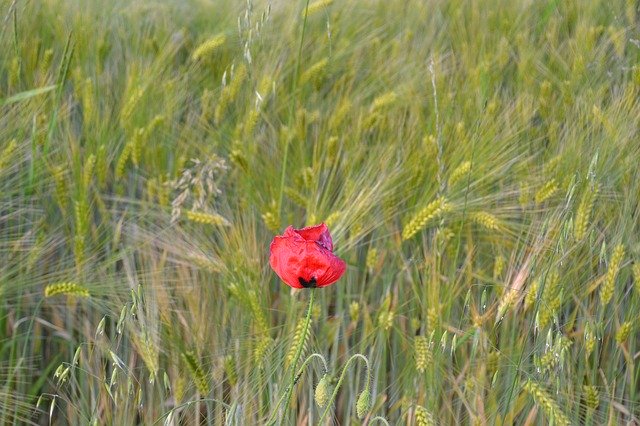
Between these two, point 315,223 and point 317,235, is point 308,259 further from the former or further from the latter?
point 315,223

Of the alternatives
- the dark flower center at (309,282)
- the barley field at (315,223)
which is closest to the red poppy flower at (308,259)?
the dark flower center at (309,282)

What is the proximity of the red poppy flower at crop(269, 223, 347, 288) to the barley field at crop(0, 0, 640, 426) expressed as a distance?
21 cm

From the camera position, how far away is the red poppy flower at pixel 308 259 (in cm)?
88

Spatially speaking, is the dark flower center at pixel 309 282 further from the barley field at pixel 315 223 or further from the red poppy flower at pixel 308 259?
the barley field at pixel 315 223

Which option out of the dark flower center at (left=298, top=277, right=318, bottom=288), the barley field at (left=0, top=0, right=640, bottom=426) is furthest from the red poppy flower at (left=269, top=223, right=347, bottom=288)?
the barley field at (left=0, top=0, right=640, bottom=426)

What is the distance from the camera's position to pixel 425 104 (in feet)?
5.18

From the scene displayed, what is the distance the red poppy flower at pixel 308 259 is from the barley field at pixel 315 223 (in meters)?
0.21

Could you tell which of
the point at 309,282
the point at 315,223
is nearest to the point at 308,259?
the point at 309,282

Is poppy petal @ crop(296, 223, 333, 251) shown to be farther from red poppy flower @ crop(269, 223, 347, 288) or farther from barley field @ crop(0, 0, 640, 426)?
barley field @ crop(0, 0, 640, 426)

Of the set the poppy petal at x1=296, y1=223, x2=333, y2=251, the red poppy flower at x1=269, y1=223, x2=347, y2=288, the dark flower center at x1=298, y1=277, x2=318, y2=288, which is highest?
the poppy petal at x1=296, y1=223, x2=333, y2=251

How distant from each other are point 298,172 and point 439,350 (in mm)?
386

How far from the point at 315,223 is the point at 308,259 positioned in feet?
1.31

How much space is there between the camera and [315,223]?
4.19 ft

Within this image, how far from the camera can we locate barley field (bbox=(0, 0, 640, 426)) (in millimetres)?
1209
